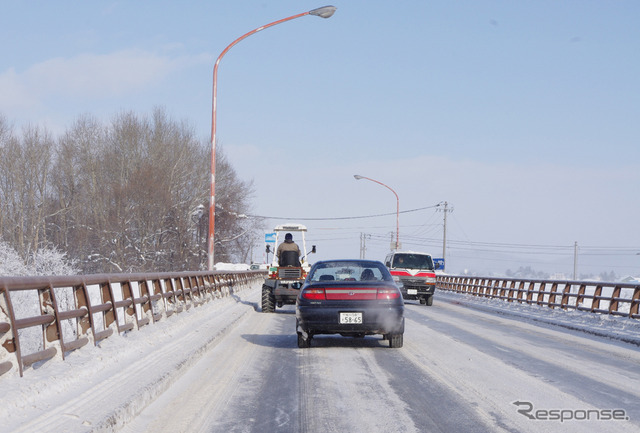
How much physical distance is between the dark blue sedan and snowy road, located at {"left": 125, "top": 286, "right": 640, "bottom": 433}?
370 millimetres

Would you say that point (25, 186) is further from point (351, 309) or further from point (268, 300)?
point (351, 309)

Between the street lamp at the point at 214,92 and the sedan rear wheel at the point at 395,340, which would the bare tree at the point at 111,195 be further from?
the sedan rear wheel at the point at 395,340

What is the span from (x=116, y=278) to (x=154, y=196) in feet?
153

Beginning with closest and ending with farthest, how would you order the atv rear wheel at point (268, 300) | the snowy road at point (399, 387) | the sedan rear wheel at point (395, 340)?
1. the snowy road at point (399, 387)
2. the sedan rear wheel at point (395, 340)
3. the atv rear wheel at point (268, 300)

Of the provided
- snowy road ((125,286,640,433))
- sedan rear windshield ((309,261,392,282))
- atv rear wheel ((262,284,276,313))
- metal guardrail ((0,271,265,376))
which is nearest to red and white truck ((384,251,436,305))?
atv rear wheel ((262,284,276,313))

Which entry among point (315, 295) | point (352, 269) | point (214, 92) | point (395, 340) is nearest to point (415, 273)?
point (214, 92)

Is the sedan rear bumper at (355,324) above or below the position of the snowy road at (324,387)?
above

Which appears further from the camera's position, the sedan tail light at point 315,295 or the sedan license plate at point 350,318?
the sedan tail light at point 315,295

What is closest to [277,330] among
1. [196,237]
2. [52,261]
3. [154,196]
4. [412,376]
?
[412,376]

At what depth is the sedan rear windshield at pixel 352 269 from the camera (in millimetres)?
12188

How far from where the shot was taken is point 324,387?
7.94 m

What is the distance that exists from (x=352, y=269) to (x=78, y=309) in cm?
584

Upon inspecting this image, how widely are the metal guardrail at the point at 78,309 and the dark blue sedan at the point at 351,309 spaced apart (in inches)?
108

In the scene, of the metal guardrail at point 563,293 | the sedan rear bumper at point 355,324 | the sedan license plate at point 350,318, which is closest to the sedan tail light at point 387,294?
the sedan rear bumper at point 355,324
